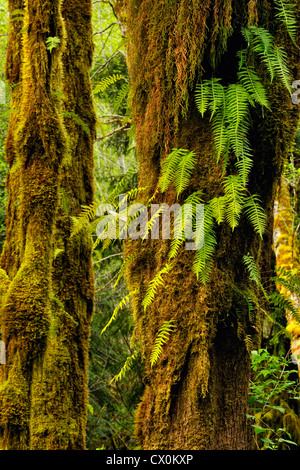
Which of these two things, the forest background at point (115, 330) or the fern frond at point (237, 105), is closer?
the fern frond at point (237, 105)

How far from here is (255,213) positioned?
2.63 m

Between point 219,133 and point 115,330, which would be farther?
point 115,330

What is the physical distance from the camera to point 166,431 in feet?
8.23

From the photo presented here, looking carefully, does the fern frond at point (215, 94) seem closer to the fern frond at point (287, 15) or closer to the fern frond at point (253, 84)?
the fern frond at point (253, 84)

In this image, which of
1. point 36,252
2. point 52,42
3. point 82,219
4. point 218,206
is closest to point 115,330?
point 82,219

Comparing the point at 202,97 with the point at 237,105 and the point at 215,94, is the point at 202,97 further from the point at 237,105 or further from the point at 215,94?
the point at 237,105

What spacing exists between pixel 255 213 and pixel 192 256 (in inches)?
17.6

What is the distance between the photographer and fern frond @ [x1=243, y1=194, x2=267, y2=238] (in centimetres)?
258

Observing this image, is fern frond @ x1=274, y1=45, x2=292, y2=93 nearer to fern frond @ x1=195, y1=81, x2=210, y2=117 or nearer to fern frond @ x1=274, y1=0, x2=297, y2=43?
fern frond @ x1=274, y1=0, x2=297, y2=43

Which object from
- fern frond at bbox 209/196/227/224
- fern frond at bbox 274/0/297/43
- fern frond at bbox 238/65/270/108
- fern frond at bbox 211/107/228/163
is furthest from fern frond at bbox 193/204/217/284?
fern frond at bbox 274/0/297/43

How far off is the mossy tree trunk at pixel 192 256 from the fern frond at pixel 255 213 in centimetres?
11

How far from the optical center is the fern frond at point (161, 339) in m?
2.51

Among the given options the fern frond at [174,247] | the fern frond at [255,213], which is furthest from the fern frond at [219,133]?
the fern frond at [174,247]
